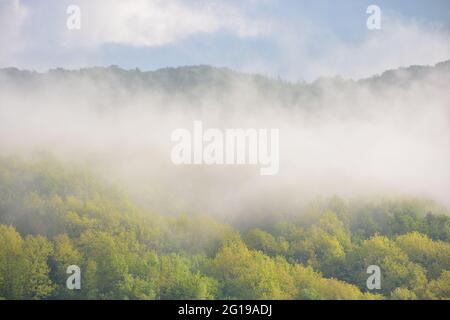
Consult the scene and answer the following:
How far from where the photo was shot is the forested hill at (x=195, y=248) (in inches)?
1528

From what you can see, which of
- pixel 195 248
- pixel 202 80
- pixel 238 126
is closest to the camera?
pixel 195 248

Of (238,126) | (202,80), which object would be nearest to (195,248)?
(238,126)

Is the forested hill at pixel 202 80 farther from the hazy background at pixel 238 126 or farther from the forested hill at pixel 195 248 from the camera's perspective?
the forested hill at pixel 195 248

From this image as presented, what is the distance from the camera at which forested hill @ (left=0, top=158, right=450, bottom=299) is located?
127 ft

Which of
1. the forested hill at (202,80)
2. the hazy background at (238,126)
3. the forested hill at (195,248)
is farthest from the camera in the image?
the forested hill at (202,80)

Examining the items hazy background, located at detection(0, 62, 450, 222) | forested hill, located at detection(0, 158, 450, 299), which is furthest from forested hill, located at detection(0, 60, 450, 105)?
forested hill, located at detection(0, 158, 450, 299)

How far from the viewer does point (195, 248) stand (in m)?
52.7

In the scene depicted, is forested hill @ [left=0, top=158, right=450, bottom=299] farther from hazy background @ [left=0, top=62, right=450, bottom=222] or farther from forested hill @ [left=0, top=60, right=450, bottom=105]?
forested hill @ [left=0, top=60, right=450, bottom=105]

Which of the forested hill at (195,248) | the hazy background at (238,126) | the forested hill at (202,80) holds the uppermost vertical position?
the forested hill at (202,80)

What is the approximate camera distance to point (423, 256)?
1925 inches

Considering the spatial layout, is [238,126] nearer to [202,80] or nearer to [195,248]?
[202,80]

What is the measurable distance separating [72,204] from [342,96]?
6169 cm

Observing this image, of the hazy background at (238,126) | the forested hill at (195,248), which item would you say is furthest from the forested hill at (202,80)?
the forested hill at (195,248)
